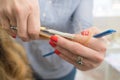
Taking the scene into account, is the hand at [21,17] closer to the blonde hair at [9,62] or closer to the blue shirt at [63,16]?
the blonde hair at [9,62]

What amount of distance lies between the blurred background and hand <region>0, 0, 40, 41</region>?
121 cm

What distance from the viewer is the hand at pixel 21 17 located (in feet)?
1.75

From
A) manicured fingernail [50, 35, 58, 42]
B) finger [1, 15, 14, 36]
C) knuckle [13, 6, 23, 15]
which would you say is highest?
knuckle [13, 6, 23, 15]

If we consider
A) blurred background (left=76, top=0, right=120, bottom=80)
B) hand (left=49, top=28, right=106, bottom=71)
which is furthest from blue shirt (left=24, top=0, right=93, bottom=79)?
blurred background (left=76, top=0, right=120, bottom=80)

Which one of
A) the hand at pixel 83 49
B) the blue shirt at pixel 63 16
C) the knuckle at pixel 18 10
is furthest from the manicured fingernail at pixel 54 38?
the blue shirt at pixel 63 16

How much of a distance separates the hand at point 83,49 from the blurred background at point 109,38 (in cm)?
106

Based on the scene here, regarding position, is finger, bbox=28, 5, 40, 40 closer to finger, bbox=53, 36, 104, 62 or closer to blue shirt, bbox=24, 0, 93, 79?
finger, bbox=53, 36, 104, 62

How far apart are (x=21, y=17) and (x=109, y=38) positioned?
49.0 inches

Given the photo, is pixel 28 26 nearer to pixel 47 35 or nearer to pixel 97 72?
pixel 47 35

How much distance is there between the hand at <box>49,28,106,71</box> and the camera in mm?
597

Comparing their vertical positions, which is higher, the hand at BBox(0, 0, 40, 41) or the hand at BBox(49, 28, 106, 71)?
the hand at BBox(0, 0, 40, 41)

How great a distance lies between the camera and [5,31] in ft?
1.91

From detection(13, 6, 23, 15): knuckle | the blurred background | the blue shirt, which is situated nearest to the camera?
detection(13, 6, 23, 15): knuckle

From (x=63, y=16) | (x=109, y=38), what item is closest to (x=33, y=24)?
(x=63, y=16)
